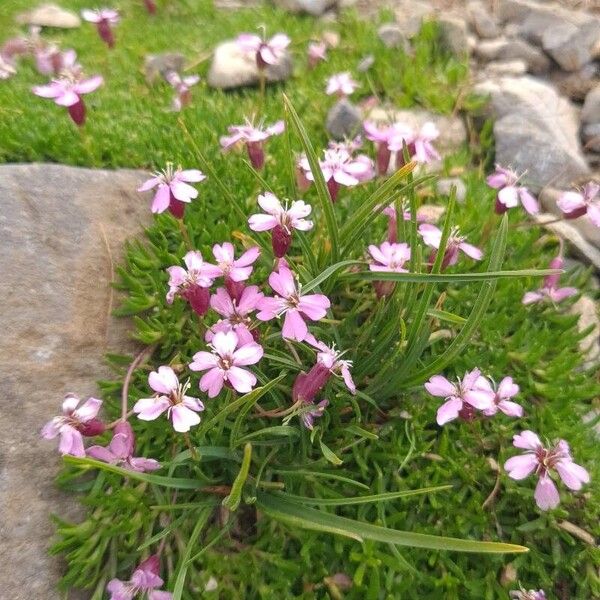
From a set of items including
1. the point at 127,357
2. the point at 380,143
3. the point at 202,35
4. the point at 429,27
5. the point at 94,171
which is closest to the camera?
the point at 127,357

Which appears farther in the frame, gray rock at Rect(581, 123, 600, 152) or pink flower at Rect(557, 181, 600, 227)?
gray rock at Rect(581, 123, 600, 152)

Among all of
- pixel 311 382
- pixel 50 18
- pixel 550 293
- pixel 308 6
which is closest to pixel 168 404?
pixel 311 382

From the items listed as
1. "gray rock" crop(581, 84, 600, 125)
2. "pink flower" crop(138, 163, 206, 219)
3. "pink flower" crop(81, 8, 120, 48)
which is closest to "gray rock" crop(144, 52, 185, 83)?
"pink flower" crop(81, 8, 120, 48)

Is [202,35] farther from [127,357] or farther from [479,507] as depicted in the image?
[479,507]

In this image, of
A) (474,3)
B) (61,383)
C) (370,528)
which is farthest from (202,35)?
(370,528)

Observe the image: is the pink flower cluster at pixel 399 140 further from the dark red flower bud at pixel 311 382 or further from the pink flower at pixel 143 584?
the pink flower at pixel 143 584

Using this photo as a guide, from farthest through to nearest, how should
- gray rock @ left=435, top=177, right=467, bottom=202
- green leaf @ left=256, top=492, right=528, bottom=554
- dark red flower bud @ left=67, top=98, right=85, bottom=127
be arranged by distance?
1. gray rock @ left=435, top=177, right=467, bottom=202
2. dark red flower bud @ left=67, top=98, right=85, bottom=127
3. green leaf @ left=256, top=492, right=528, bottom=554

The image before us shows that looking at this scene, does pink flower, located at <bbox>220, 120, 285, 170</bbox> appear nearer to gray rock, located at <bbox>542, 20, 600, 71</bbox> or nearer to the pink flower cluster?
the pink flower cluster
